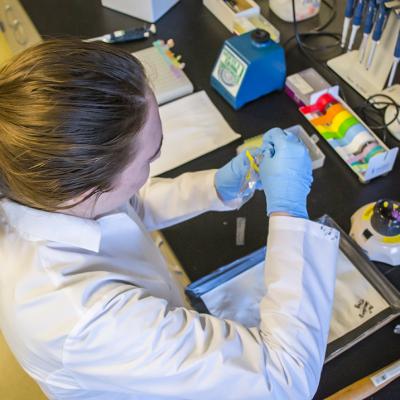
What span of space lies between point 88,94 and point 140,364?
0.33 m

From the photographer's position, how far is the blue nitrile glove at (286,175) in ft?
2.36

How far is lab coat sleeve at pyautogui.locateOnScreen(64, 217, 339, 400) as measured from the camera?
562 mm

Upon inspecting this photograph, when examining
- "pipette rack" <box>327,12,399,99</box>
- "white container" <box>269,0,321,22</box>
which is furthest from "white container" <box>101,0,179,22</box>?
"pipette rack" <box>327,12,399,99</box>

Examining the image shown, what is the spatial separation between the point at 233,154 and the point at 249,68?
8.1 inches

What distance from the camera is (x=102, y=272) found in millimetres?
604

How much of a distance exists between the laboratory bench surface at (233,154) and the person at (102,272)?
0.50 feet

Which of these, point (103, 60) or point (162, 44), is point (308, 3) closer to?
point (162, 44)

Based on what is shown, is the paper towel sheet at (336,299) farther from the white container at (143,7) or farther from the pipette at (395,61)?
the white container at (143,7)

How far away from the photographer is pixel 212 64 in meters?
1.26

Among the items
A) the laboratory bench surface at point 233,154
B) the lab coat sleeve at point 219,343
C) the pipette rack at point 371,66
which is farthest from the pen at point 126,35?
the lab coat sleeve at point 219,343

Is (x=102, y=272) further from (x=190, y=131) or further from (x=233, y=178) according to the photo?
(x=190, y=131)

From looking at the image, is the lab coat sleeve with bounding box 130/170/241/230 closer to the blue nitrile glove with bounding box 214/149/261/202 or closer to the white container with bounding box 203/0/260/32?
the blue nitrile glove with bounding box 214/149/261/202

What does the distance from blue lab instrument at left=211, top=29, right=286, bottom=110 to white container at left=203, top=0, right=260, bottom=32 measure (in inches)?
7.4

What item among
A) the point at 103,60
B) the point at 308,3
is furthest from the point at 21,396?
the point at 308,3
